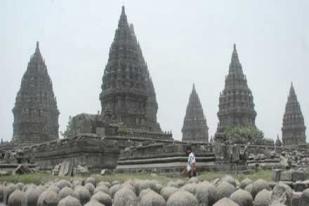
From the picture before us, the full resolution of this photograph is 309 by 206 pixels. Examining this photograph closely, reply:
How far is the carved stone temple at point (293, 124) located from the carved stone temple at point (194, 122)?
14.2 m

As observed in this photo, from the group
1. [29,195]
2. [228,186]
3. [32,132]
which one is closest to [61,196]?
[29,195]

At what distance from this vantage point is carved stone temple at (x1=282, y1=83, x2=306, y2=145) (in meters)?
84.9

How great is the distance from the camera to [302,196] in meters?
8.80

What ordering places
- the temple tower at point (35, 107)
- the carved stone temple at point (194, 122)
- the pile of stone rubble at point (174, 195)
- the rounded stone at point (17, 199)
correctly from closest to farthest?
the pile of stone rubble at point (174, 195) < the rounded stone at point (17, 199) < the temple tower at point (35, 107) < the carved stone temple at point (194, 122)

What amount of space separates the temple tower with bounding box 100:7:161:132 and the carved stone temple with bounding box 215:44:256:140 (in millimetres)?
23451

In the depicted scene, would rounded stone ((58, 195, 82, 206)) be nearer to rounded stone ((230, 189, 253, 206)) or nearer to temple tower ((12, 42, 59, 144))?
rounded stone ((230, 189, 253, 206))

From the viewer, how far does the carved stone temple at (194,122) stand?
8438 centimetres

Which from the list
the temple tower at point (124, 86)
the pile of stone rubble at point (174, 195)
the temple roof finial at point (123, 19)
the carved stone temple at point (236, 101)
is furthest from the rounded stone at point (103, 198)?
the carved stone temple at point (236, 101)

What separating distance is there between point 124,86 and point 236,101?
2726cm

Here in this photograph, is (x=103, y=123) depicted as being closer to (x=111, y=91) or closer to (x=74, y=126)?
(x=74, y=126)

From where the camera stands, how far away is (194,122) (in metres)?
84.8

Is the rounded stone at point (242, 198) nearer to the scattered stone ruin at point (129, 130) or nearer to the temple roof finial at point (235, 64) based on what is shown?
the scattered stone ruin at point (129, 130)

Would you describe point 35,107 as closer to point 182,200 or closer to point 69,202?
point 69,202

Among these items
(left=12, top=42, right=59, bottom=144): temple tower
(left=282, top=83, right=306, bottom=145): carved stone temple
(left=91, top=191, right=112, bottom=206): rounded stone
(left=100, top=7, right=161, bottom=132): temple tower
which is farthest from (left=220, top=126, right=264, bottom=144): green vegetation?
(left=91, top=191, right=112, bottom=206): rounded stone
